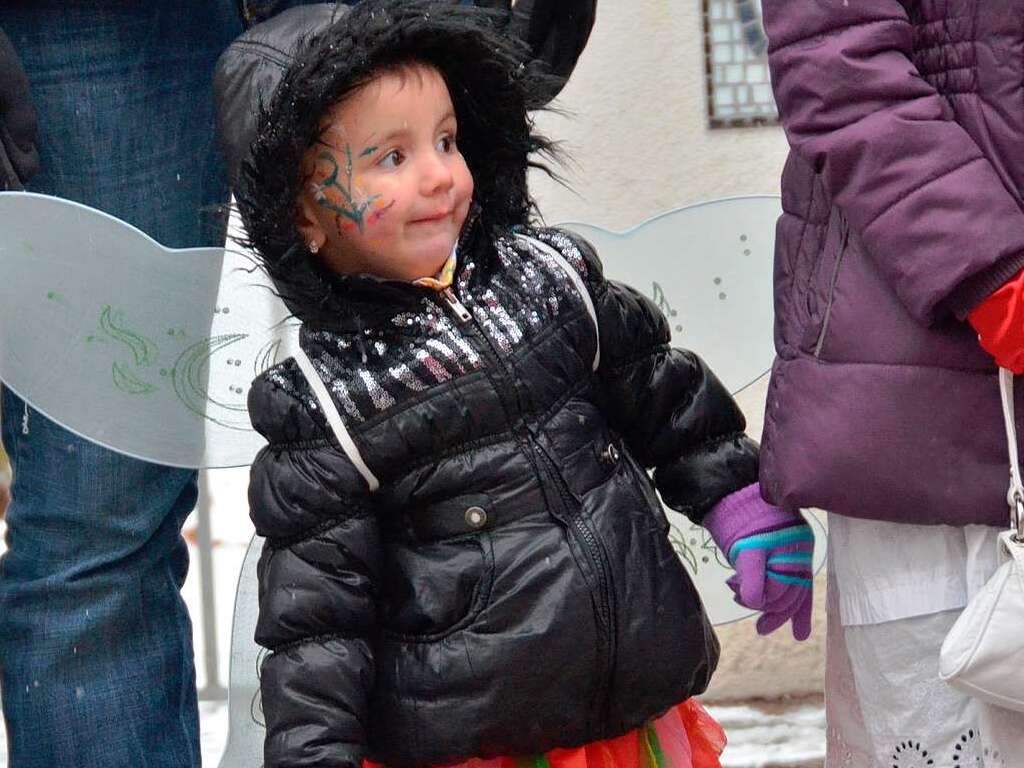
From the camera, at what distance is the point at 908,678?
2.41m

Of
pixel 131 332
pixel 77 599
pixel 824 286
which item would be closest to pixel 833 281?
pixel 824 286

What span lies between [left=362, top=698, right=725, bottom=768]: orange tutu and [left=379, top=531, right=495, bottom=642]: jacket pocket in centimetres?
19

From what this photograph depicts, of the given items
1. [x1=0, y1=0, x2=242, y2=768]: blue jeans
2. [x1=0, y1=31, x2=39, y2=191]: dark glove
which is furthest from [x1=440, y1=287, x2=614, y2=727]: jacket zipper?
[x1=0, y1=31, x2=39, y2=191]: dark glove

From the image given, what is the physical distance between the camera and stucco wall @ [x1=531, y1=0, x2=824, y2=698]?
364 cm

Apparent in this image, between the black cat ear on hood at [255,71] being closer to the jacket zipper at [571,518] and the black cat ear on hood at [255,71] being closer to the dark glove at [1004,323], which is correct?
the jacket zipper at [571,518]

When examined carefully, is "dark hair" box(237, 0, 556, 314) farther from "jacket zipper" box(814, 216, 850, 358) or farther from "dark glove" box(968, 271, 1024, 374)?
"dark glove" box(968, 271, 1024, 374)

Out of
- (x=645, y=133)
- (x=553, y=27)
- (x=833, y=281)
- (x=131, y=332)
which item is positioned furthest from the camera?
(x=645, y=133)

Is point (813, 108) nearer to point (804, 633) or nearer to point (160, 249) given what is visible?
point (804, 633)

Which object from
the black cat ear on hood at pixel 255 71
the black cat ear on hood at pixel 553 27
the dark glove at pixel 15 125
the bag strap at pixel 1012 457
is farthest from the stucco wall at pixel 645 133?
the bag strap at pixel 1012 457

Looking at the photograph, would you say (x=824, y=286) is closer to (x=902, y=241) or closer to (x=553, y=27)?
(x=902, y=241)

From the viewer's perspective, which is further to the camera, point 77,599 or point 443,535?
point 77,599

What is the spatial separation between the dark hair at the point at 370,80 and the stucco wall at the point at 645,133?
1.02m

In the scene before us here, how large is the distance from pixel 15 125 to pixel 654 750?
3.99ft

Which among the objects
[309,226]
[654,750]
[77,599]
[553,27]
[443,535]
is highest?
[553,27]
